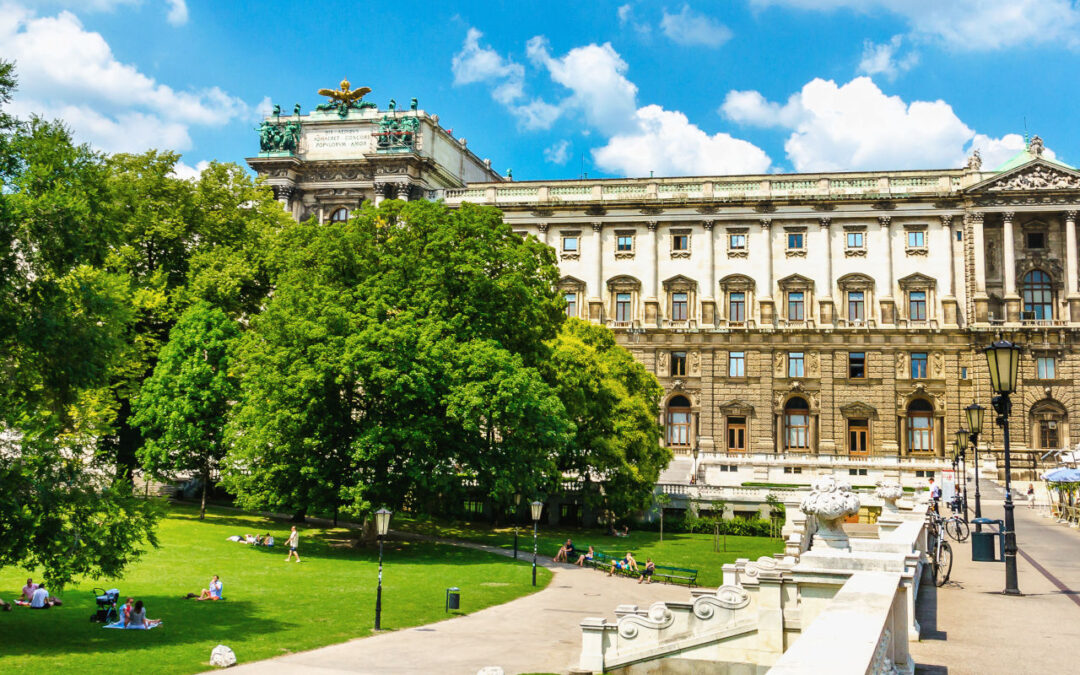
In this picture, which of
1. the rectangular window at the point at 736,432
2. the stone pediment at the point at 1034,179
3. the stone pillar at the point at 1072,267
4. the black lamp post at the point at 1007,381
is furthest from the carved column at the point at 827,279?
the black lamp post at the point at 1007,381

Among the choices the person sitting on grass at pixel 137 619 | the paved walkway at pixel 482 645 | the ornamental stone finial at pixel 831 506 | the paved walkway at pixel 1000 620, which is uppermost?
the ornamental stone finial at pixel 831 506

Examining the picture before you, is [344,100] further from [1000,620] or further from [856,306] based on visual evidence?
[1000,620]

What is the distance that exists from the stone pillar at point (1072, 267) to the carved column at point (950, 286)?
7.89 metres

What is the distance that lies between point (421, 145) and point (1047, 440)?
179 ft

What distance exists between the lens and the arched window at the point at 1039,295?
72250mm

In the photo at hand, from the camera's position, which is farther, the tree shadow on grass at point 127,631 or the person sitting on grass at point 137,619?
the person sitting on grass at point 137,619

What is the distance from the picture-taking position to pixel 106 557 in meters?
22.3

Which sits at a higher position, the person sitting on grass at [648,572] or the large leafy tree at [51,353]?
the large leafy tree at [51,353]

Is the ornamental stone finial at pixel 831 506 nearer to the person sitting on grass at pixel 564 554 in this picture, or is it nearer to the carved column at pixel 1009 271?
the person sitting on grass at pixel 564 554

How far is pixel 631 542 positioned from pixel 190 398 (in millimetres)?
24475

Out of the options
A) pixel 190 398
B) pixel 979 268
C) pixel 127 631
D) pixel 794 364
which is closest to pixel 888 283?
pixel 979 268

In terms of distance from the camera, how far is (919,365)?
2874 inches

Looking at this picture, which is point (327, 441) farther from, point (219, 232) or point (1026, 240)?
point (1026, 240)

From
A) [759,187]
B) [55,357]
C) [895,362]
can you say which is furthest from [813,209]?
[55,357]
